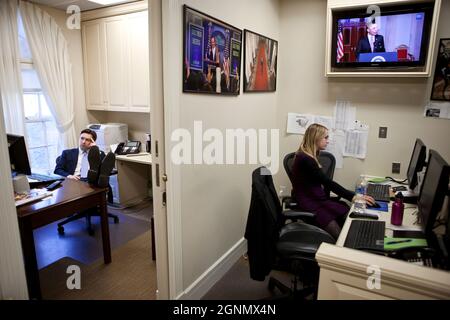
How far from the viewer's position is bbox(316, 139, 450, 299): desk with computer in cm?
104

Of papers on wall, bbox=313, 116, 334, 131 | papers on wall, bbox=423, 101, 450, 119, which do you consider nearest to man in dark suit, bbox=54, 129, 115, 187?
papers on wall, bbox=313, 116, 334, 131

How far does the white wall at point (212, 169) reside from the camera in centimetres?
182

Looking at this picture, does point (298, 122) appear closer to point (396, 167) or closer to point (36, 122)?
point (396, 167)

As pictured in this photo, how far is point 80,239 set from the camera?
3.17m

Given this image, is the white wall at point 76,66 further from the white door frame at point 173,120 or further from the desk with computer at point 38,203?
the white door frame at point 173,120

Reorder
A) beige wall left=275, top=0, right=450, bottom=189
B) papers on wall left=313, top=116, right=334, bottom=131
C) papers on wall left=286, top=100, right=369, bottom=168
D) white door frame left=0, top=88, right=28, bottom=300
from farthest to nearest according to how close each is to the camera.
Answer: papers on wall left=313, top=116, right=334, bottom=131 < papers on wall left=286, top=100, right=369, bottom=168 < beige wall left=275, top=0, right=450, bottom=189 < white door frame left=0, top=88, right=28, bottom=300

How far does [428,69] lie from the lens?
2.55m

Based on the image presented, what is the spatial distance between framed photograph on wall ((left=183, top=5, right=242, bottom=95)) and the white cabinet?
170cm

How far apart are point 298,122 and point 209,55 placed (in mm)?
1601

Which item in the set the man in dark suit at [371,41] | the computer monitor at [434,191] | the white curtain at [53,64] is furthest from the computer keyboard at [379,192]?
the white curtain at [53,64]

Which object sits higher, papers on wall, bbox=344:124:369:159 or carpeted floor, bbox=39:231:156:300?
papers on wall, bbox=344:124:369:159

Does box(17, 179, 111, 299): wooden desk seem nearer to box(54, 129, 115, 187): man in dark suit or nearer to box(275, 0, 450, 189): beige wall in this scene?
box(54, 129, 115, 187): man in dark suit

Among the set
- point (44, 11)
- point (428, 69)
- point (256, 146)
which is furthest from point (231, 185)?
point (44, 11)

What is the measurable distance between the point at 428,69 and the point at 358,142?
0.87 metres
